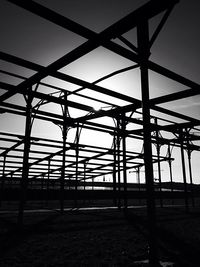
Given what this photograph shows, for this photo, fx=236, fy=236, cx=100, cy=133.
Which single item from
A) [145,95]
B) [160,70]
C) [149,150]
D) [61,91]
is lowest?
[149,150]

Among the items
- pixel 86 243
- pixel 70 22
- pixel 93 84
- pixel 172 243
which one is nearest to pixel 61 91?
pixel 93 84

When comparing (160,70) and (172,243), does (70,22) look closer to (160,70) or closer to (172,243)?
(160,70)

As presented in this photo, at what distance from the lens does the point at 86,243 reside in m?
6.08

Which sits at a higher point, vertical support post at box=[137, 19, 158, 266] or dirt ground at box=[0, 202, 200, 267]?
vertical support post at box=[137, 19, 158, 266]

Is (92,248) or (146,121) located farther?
(92,248)

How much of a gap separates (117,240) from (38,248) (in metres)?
2.13

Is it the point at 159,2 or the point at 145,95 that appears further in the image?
the point at 145,95

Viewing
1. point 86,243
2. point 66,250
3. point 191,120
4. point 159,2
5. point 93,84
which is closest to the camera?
point 159,2

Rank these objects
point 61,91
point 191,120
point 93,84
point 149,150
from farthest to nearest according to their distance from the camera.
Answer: point 191,120, point 61,91, point 93,84, point 149,150

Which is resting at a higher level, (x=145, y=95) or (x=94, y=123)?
(x=94, y=123)

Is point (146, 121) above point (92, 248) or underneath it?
above

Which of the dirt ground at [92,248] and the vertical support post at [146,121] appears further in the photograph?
the vertical support post at [146,121]

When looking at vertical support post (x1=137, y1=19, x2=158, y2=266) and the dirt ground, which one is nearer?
the dirt ground

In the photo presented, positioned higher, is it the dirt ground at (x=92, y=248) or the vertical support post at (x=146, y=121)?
the vertical support post at (x=146, y=121)
